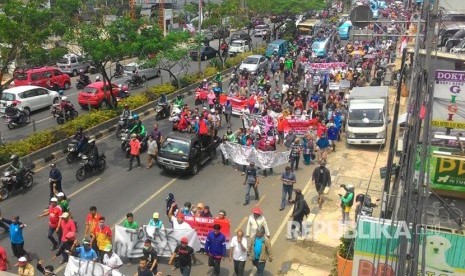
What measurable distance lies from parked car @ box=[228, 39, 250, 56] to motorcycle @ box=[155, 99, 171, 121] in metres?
20.8

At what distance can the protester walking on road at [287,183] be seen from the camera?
15.5 meters

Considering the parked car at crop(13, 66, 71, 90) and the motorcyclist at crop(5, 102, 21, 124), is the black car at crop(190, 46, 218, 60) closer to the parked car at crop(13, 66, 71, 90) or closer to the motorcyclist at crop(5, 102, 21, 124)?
the parked car at crop(13, 66, 71, 90)

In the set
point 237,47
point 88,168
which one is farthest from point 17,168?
point 237,47

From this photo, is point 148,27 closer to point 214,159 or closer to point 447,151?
point 214,159

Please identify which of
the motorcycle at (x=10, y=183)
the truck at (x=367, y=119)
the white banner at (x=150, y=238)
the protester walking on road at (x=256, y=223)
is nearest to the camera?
the protester walking on road at (x=256, y=223)

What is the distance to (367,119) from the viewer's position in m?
22.4

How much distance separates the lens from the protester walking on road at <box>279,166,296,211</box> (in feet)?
50.9

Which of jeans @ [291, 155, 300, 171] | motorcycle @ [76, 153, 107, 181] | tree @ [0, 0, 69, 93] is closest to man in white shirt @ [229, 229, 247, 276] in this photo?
jeans @ [291, 155, 300, 171]

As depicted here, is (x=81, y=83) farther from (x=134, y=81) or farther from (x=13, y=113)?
(x=13, y=113)

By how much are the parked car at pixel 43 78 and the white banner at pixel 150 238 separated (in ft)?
62.9

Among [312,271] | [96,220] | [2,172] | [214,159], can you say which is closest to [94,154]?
[2,172]

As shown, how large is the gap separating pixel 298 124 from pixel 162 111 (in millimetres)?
7904

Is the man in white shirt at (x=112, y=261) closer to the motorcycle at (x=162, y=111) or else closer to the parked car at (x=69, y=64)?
the motorcycle at (x=162, y=111)

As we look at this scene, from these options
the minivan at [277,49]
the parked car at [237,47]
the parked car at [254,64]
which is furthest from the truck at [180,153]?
the parked car at [237,47]
